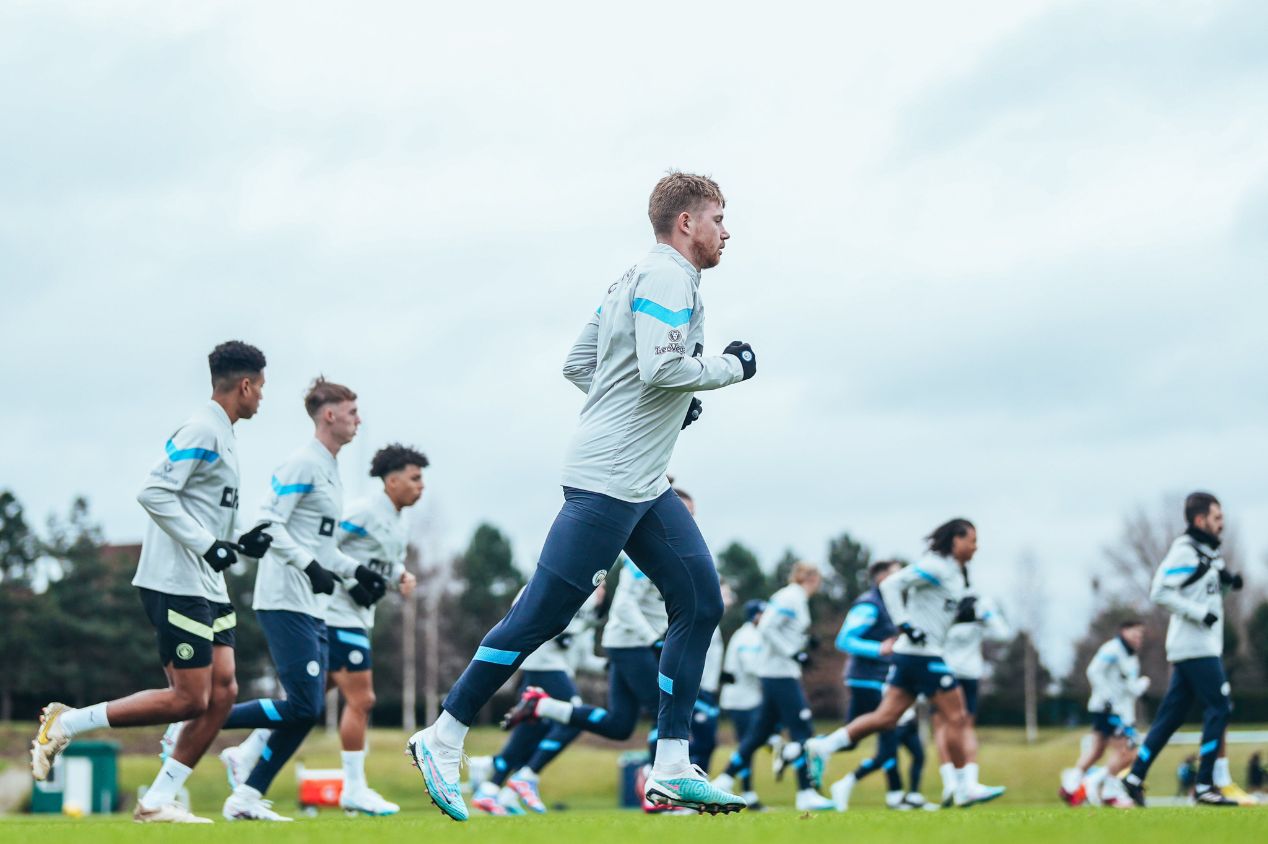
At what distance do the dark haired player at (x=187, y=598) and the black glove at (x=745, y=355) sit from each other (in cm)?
290

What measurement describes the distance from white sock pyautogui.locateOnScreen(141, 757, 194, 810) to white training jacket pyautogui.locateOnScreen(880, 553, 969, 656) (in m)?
6.91

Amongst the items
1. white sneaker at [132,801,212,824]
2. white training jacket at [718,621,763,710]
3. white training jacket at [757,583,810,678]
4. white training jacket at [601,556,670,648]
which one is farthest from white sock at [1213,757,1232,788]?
white sneaker at [132,801,212,824]

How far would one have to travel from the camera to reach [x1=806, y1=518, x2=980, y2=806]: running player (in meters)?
12.8

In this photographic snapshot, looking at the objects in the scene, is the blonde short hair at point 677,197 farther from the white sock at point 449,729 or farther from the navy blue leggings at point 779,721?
the navy blue leggings at point 779,721

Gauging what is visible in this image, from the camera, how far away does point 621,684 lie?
1213 centimetres

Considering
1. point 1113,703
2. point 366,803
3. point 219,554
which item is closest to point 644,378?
point 219,554

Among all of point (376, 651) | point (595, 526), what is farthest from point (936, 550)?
point (376, 651)

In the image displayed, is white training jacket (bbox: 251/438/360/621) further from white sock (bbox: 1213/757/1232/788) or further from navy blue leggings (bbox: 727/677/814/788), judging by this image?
white sock (bbox: 1213/757/1232/788)

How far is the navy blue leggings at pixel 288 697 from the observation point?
902 centimetres

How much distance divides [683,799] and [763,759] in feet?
99.0

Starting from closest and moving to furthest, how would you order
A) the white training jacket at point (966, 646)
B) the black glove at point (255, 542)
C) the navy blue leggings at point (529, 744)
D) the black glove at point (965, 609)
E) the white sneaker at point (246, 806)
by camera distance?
the black glove at point (255, 542), the white sneaker at point (246, 806), the navy blue leggings at point (529, 744), the black glove at point (965, 609), the white training jacket at point (966, 646)

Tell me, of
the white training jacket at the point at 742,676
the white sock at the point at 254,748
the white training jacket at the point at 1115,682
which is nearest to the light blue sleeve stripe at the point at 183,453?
the white sock at the point at 254,748

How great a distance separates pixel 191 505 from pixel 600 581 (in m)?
2.89

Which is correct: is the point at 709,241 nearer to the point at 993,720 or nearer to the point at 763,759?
the point at 763,759
